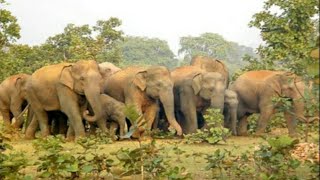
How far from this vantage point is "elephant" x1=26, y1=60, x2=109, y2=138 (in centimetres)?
1591

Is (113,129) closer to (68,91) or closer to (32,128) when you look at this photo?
(68,91)

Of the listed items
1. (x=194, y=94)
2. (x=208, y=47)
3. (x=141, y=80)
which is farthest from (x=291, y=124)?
(x=208, y=47)

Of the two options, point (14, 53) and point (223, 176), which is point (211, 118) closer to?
point (223, 176)

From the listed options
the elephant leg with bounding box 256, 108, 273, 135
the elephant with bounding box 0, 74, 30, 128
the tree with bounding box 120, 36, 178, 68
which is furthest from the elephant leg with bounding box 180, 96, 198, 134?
the tree with bounding box 120, 36, 178, 68

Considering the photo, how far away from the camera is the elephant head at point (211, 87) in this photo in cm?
1700

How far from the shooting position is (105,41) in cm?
3638

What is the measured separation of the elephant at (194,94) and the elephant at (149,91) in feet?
3.29

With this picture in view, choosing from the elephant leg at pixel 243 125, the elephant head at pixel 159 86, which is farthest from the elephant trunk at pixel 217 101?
the elephant leg at pixel 243 125

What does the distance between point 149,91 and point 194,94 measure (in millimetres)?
1661

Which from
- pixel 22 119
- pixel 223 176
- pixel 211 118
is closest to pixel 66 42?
pixel 22 119

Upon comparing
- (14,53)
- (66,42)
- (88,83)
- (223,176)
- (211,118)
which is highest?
(66,42)

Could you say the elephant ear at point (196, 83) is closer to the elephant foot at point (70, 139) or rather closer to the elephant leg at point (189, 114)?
the elephant leg at point (189, 114)

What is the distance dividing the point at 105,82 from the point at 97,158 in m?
10.6

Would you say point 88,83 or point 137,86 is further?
point 137,86
